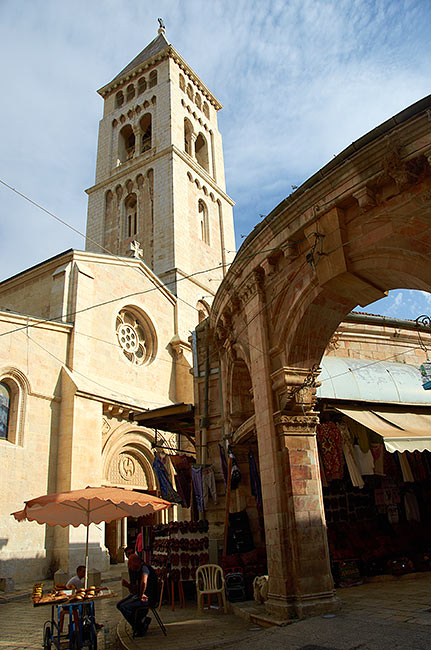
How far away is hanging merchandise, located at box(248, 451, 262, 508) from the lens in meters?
10.7

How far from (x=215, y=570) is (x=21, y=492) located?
8913 millimetres

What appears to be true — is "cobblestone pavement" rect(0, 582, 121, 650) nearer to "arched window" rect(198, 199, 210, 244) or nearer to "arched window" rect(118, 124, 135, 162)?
"arched window" rect(198, 199, 210, 244)

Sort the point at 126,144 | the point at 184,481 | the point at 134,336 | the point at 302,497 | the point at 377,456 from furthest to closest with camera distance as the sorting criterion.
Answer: the point at 126,144 < the point at 134,336 < the point at 184,481 < the point at 377,456 < the point at 302,497

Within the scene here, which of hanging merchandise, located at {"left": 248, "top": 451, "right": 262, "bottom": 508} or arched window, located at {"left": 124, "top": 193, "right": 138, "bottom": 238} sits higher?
arched window, located at {"left": 124, "top": 193, "right": 138, "bottom": 238}

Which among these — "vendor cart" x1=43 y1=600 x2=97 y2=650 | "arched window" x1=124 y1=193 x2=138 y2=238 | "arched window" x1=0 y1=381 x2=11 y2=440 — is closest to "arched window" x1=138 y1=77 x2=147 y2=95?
"arched window" x1=124 y1=193 x2=138 y2=238

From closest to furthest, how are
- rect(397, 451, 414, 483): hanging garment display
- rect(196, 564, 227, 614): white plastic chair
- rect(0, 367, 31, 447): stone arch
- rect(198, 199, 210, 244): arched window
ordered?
rect(196, 564, 227, 614): white plastic chair, rect(397, 451, 414, 483): hanging garment display, rect(0, 367, 31, 447): stone arch, rect(198, 199, 210, 244): arched window

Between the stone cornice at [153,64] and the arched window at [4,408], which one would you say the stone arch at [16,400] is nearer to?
the arched window at [4,408]

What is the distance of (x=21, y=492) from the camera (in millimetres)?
15281

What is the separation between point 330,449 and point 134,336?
14.0 metres

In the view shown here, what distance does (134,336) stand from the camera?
22781 mm

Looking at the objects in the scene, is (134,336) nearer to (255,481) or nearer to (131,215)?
(131,215)

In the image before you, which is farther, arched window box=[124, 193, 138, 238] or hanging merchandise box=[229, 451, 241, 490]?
arched window box=[124, 193, 138, 238]

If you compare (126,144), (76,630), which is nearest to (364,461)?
(76,630)

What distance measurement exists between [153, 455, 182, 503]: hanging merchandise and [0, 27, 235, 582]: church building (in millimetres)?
2243
